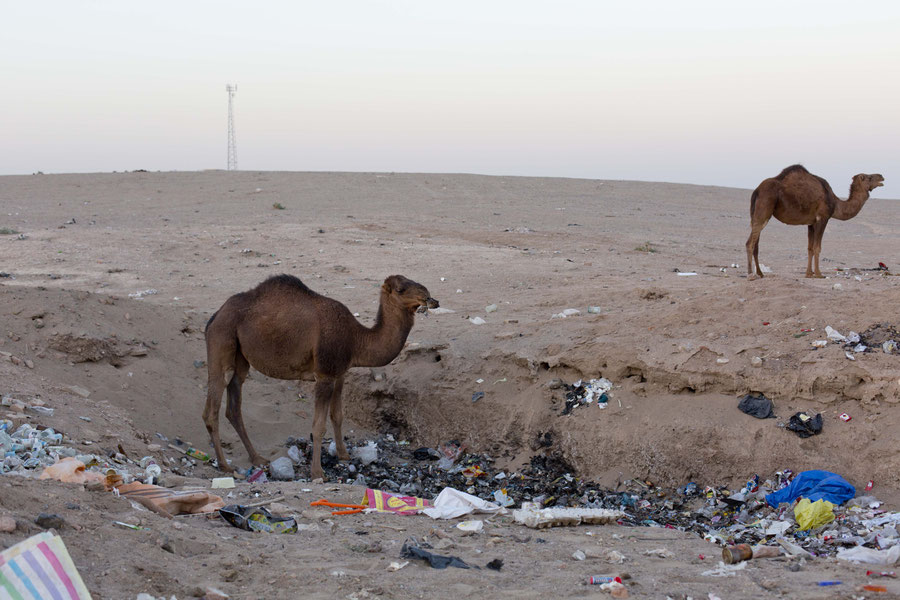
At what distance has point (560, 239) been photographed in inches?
806

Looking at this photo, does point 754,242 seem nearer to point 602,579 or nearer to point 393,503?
point 393,503

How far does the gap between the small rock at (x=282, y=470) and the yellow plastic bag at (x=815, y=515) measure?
4.87 metres

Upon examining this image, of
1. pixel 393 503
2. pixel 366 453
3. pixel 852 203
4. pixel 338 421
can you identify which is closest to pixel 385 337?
pixel 338 421

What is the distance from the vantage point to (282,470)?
29.1 feet

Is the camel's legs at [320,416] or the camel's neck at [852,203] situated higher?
the camel's neck at [852,203]

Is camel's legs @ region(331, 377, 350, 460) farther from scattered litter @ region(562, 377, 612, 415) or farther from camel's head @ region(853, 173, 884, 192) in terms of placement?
camel's head @ region(853, 173, 884, 192)

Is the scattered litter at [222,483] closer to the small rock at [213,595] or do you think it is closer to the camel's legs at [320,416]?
the camel's legs at [320,416]

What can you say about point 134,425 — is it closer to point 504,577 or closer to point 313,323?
point 313,323

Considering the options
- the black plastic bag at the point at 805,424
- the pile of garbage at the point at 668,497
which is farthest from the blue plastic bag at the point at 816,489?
the black plastic bag at the point at 805,424

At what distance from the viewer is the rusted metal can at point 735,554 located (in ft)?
17.6

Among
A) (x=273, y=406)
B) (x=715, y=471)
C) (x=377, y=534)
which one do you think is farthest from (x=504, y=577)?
(x=273, y=406)

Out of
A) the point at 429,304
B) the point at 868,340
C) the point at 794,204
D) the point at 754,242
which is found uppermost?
the point at 794,204

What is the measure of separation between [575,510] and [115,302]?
7.24 m

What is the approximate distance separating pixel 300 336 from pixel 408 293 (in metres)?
1.20
